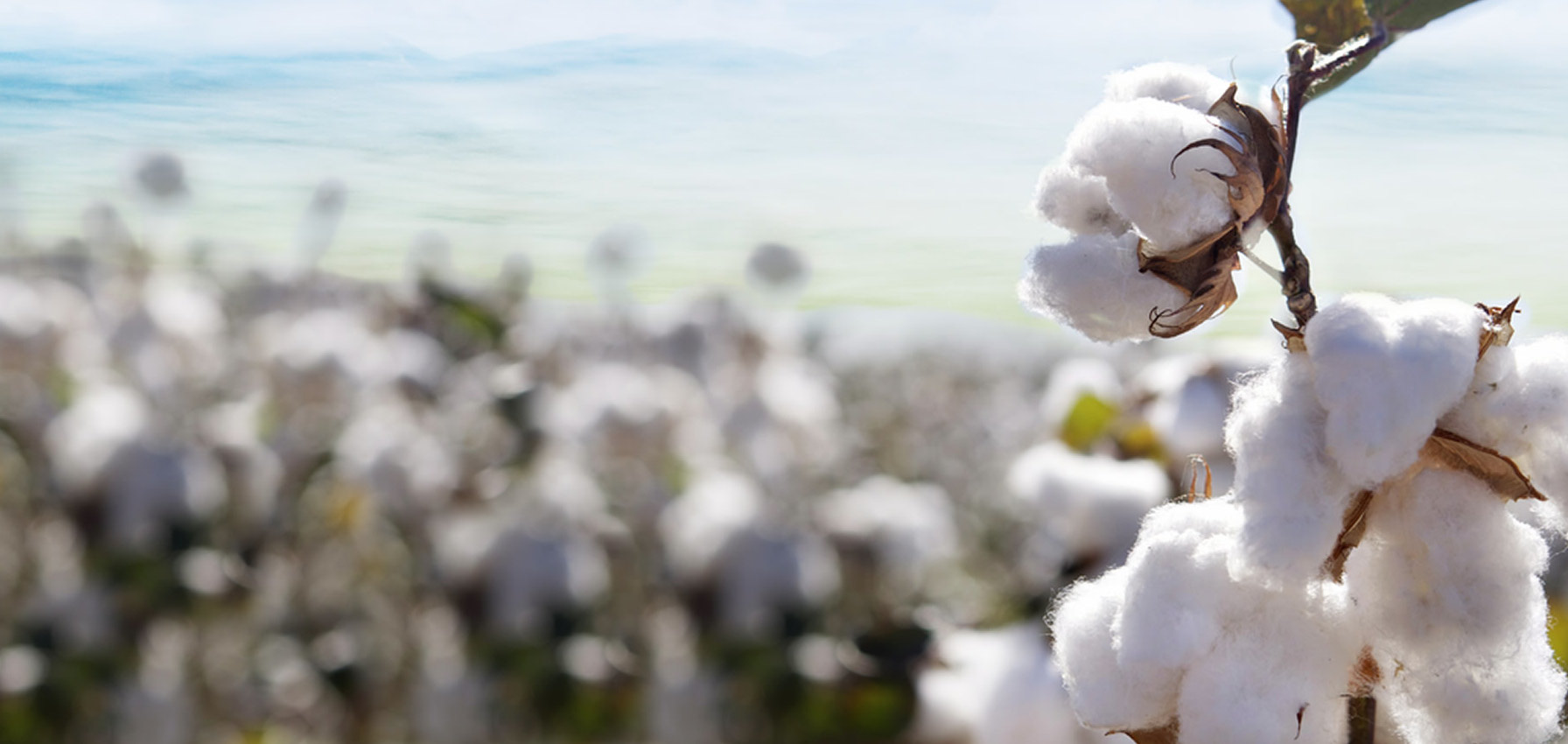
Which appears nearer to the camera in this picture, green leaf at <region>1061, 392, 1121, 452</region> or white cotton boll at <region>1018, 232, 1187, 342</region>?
white cotton boll at <region>1018, 232, 1187, 342</region>

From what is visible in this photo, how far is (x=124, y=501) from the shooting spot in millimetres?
1701

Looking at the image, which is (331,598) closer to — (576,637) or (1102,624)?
(576,637)

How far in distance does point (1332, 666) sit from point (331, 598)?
1.51 meters

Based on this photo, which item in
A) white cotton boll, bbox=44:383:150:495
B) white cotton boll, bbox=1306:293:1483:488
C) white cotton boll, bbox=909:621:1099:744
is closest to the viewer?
white cotton boll, bbox=1306:293:1483:488

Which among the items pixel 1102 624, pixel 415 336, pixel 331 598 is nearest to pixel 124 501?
pixel 331 598

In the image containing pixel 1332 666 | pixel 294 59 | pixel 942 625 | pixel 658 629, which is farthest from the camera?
pixel 658 629

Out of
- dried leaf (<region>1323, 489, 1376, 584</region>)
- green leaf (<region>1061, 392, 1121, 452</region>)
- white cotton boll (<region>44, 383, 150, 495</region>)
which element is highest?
dried leaf (<region>1323, 489, 1376, 584</region>)

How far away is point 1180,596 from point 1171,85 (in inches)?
6.8

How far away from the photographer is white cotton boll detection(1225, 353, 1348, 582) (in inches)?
14.9

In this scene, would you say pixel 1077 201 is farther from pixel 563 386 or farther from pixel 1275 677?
pixel 563 386

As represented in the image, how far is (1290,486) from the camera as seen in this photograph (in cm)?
38

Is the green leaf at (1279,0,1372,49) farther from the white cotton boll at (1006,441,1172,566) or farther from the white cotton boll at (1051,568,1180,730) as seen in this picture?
the white cotton boll at (1006,441,1172,566)

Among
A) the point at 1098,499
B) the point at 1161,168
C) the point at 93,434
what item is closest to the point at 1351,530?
the point at 1161,168

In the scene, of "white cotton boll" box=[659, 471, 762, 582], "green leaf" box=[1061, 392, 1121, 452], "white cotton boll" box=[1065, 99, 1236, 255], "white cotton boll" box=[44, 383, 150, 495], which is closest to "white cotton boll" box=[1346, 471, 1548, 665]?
"white cotton boll" box=[1065, 99, 1236, 255]
